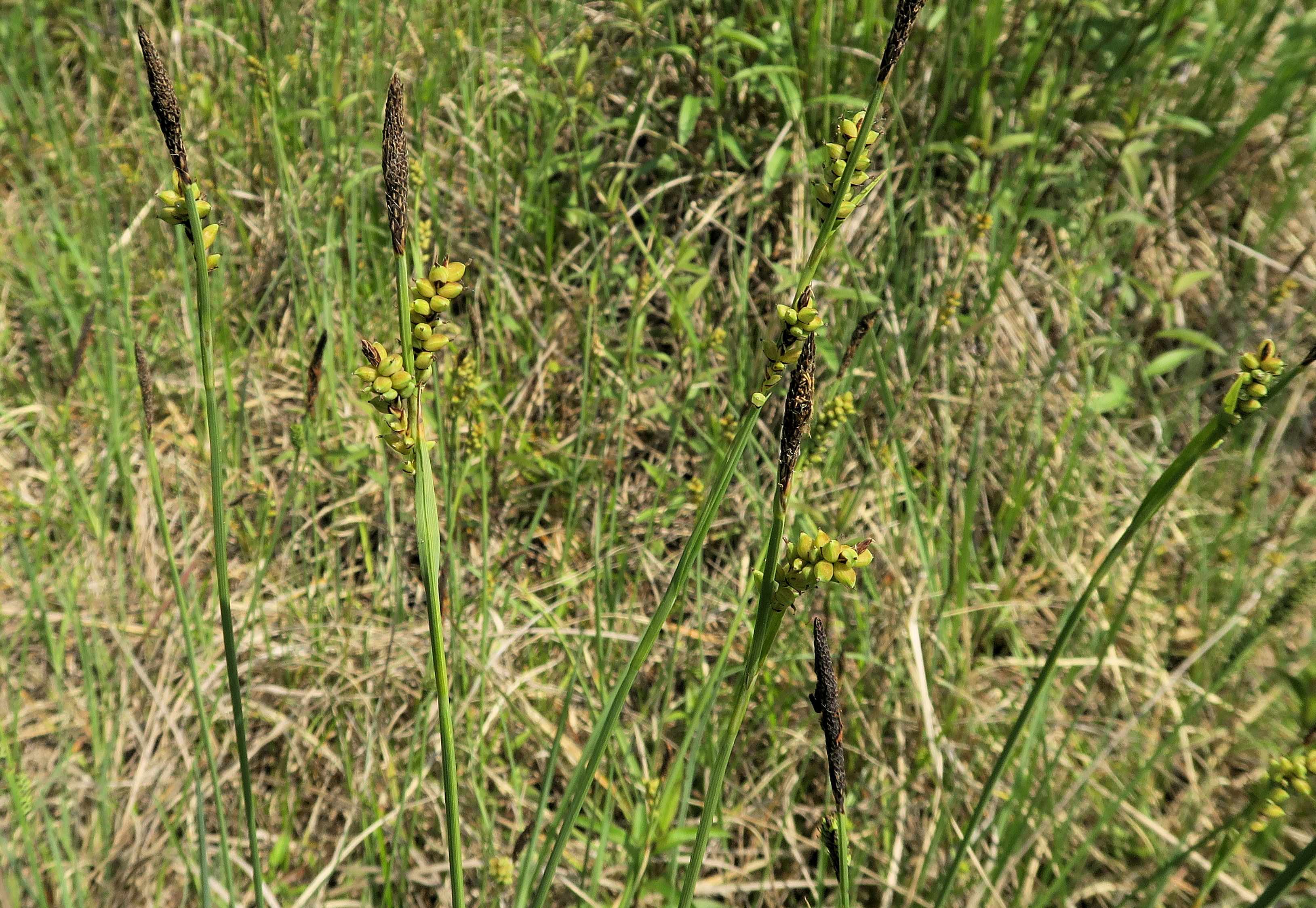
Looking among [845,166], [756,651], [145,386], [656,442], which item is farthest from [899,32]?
[656,442]

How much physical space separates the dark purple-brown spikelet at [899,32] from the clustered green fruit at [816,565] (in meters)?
0.31

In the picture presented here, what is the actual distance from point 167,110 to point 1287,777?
1.30 m

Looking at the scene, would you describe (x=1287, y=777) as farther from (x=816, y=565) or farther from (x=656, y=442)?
(x=656, y=442)

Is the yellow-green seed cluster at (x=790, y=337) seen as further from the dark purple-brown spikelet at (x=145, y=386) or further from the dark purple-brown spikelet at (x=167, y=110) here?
the dark purple-brown spikelet at (x=145, y=386)

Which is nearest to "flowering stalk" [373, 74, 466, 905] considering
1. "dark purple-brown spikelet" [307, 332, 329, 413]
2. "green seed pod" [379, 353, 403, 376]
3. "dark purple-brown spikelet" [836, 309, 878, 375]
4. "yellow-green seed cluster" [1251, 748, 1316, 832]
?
"green seed pod" [379, 353, 403, 376]

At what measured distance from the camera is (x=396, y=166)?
1.88ft

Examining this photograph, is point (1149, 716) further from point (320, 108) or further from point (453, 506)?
point (320, 108)

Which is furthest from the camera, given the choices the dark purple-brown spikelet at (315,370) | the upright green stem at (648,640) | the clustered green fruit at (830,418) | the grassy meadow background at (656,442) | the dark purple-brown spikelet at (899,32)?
the grassy meadow background at (656,442)

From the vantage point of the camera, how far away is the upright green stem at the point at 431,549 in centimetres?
58

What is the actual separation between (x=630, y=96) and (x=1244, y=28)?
76.9 inches

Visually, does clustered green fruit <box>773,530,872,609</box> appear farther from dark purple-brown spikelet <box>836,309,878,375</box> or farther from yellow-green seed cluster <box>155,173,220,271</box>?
dark purple-brown spikelet <box>836,309,878,375</box>

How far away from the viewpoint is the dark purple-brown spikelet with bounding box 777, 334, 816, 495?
56cm

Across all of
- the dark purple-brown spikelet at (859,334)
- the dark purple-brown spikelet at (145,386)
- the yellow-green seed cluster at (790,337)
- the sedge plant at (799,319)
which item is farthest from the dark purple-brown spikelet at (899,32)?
the dark purple-brown spikelet at (145,386)

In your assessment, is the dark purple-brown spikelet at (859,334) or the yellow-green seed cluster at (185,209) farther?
the dark purple-brown spikelet at (859,334)
